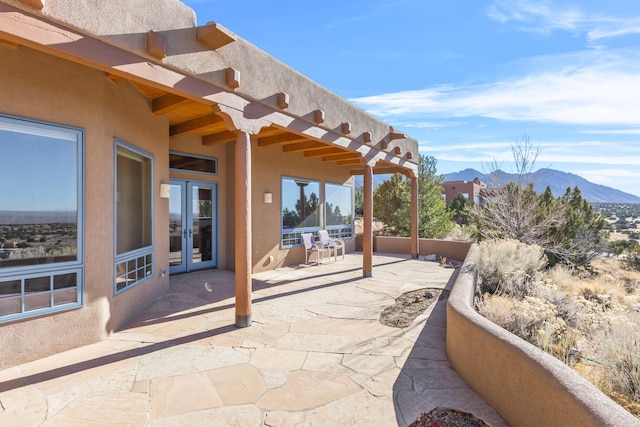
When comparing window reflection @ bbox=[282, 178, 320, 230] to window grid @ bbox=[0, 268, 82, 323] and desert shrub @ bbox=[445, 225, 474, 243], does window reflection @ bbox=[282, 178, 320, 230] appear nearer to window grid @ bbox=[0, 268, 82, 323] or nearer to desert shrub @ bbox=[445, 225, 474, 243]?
window grid @ bbox=[0, 268, 82, 323]

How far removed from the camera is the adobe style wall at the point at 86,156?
3.28 meters

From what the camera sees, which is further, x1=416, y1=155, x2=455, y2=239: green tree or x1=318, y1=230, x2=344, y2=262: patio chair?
x1=416, y1=155, x2=455, y2=239: green tree

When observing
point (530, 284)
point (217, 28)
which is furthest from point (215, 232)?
point (530, 284)

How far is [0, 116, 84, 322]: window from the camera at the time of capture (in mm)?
3297

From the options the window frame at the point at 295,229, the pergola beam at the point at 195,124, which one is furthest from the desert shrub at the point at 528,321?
the window frame at the point at 295,229

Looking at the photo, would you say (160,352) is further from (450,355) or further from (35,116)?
(450,355)

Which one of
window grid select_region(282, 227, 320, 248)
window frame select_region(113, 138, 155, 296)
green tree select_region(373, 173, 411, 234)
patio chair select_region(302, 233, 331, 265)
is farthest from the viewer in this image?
green tree select_region(373, 173, 411, 234)

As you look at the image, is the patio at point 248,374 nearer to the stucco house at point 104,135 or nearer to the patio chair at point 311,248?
the stucco house at point 104,135

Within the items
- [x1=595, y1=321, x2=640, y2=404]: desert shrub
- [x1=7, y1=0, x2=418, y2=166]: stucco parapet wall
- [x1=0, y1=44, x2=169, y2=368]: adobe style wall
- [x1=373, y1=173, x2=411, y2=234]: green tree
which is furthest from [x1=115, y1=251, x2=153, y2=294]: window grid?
[x1=373, y1=173, x2=411, y2=234]: green tree

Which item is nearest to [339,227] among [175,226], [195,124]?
[175,226]

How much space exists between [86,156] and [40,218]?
2.71 feet

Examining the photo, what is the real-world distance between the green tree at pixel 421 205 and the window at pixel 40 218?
42.6 feet

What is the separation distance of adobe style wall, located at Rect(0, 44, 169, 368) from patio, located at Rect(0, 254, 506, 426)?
23 cm

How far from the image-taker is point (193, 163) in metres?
7.55
